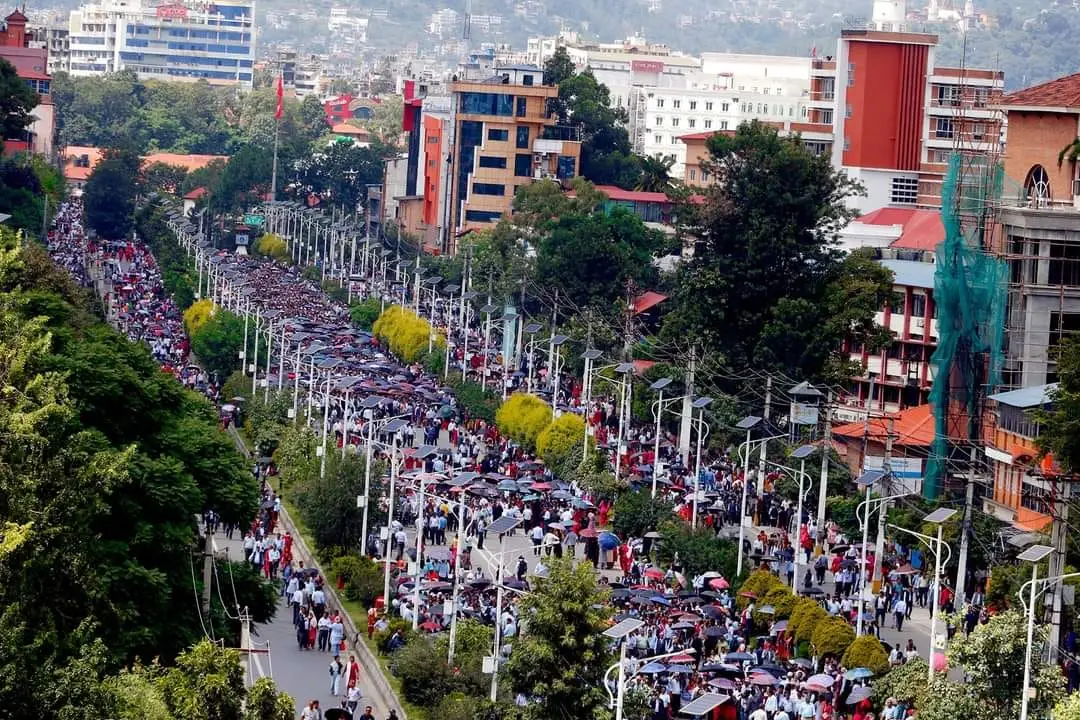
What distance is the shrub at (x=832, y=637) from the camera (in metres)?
47.8

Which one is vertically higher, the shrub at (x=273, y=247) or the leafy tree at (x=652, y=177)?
the leafy tree at (x=652, y=177)

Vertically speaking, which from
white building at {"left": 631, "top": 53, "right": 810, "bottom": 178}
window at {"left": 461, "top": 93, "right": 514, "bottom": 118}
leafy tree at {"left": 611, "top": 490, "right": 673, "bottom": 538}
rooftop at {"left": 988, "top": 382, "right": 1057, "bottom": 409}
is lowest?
leafy tree at {"left": 611, "top": 490, "right": 673, "bottom": 538}

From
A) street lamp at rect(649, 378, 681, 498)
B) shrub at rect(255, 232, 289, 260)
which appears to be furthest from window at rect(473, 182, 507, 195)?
street lamp at rect(649, 378, 681, 498)

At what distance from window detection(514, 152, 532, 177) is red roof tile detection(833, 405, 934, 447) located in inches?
2207

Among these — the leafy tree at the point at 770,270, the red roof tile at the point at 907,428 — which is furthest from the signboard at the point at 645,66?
the red roof tile at the point at 907,428

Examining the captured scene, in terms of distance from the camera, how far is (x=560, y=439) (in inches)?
2800

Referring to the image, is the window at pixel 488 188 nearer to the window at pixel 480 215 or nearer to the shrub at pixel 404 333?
the window at pixel 480 215

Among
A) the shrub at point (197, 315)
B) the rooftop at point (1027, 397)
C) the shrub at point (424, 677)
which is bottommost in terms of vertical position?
the shrub at point (424, 677)

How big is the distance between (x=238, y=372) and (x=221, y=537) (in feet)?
93.6

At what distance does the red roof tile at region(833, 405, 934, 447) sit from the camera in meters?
68.9

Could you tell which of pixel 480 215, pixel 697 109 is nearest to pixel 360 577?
pixel 480 215

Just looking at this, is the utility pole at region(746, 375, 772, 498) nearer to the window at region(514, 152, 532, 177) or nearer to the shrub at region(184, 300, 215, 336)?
the shrub at region(184, 300, 215, 336)

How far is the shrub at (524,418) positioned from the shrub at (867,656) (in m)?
27.2

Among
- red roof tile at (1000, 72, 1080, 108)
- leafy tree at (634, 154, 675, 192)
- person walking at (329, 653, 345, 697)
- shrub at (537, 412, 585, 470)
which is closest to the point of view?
person walking at (329, 653, 345, 697)
